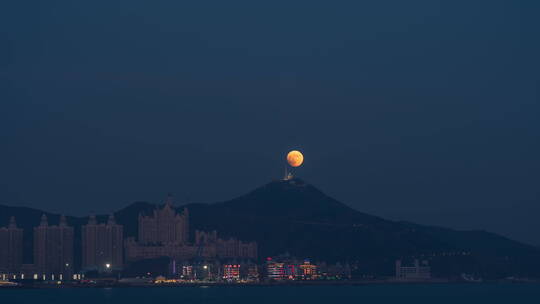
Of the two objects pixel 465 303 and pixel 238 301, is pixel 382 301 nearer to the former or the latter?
pixel 465 303

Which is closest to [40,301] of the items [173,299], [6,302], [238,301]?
[6,302]

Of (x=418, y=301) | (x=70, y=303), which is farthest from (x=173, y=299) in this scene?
(x=418, y=301)

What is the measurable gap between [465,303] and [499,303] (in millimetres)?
6424

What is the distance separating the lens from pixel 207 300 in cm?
19475

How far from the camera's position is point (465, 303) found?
628ft

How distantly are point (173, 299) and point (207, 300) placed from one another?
7.59m

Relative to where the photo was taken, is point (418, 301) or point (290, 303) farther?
point (418, 301)

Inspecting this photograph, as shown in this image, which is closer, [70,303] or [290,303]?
[290,303]

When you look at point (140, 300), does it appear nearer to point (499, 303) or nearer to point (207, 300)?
point (207, 300)

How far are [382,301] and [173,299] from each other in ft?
133

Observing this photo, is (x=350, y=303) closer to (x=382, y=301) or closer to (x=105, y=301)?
(x=382, y=301)

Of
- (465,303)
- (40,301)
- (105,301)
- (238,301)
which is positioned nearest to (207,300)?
(238,301)

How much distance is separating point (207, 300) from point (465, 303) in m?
48.6

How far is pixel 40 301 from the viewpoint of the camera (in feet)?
646
